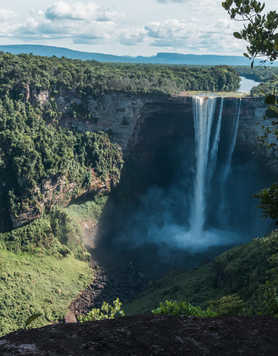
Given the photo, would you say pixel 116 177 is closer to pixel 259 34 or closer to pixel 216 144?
pixel 216 144

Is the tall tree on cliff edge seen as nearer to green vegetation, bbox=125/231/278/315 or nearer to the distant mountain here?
green vegetation, bbox=125/231/278/315

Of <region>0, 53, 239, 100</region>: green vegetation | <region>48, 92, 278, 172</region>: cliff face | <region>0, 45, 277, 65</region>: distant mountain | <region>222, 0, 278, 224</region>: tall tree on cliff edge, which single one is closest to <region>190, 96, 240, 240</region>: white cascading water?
<region>48, 92, 278, 172</region>: cliff face

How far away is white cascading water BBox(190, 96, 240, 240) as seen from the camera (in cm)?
4197

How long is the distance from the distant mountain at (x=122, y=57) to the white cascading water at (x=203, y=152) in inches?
2714

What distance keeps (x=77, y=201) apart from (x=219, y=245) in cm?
1590

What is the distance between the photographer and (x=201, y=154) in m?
44.5

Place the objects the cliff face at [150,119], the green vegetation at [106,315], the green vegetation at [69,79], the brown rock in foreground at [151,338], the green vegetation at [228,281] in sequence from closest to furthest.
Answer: the brown rock in foreground at [151,338] < the green vegetation at [106,315] < the green vegetation at [228,281] < the green vegetation at [69,79] < the cliff face at [150,119]

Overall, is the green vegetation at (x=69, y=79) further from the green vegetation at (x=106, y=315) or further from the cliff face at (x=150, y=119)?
the green vegetation at (x=106, y=315)

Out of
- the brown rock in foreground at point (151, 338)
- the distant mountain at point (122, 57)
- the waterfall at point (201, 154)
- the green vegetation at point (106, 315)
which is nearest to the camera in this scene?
the brown rock in foreground at point (151, 338)

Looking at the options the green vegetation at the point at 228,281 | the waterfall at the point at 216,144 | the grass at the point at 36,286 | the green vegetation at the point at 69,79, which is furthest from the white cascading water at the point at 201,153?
the grass at the point at 36,286

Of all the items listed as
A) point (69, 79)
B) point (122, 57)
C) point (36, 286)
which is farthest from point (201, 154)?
point (122, 57)

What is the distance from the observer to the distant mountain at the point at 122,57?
127 meters

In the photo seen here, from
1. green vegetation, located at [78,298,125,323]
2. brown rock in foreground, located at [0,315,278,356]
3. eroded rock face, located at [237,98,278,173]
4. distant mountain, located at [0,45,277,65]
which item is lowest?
green vegetation, located at [78,298,125,323]

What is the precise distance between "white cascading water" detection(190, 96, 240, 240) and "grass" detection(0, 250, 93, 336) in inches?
601
